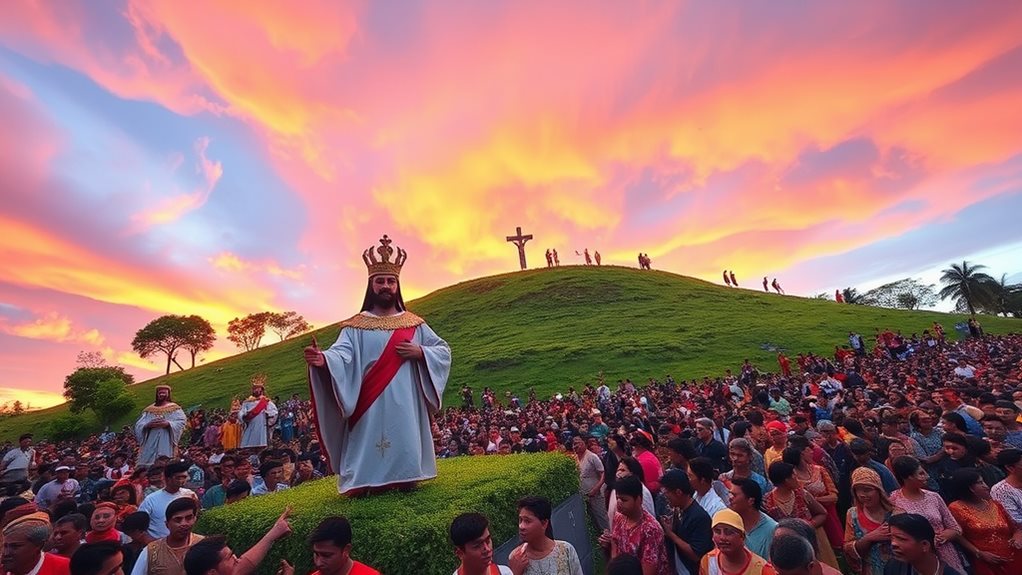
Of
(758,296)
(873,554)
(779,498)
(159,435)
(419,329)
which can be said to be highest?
(758,296)

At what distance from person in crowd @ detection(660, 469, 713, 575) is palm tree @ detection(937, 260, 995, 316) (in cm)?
7292

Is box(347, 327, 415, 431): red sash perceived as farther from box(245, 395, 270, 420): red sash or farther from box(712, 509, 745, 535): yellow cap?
box(245, 395, 270, 420): red sash

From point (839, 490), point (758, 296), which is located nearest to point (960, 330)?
point (758, 296)

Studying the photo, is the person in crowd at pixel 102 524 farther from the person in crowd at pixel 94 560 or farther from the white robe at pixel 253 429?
the white robe at pixel 253 429

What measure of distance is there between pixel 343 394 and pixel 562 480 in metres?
3.50

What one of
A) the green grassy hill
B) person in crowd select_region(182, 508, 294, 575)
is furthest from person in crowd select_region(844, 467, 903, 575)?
the green grassy hill

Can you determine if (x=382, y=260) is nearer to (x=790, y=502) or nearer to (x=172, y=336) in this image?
(x=790, y=502)

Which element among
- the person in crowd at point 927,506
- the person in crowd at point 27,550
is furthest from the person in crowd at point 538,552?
the person in crowd at point 27,550

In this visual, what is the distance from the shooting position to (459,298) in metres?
61.5

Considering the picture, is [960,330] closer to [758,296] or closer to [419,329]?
[758,296]

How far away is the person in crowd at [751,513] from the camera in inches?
183

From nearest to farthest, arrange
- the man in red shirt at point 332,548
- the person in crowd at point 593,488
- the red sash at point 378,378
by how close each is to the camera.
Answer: the man in red shirt at point 332,548 → the red sash at point 378,378 → the person in crowd at point 593,488

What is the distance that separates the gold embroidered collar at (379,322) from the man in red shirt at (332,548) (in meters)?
3.32

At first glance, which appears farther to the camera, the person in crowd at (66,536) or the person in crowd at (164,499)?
the person in crowd at (164,499)
